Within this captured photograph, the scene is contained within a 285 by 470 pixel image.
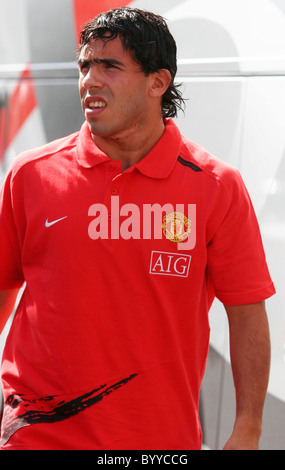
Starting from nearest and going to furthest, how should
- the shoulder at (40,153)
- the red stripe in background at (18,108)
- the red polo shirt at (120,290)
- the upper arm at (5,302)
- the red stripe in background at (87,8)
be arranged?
the red polo shirt at (120,290) < the shoulder at (40,153) < the upper arm at (5,302) < the red stripe in background at (87,8) < the red stripe in background at (18,108)

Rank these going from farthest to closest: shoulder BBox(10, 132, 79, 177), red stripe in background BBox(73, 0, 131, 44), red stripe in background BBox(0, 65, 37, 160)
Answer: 1. red stripe in background BBox(0, 65, 37, 160)
2. red stripe in background BBox(73, 0, 131, 44)
3. shoulder BBox(10, 132, 79, 177)

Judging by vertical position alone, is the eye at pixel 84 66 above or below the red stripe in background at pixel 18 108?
above

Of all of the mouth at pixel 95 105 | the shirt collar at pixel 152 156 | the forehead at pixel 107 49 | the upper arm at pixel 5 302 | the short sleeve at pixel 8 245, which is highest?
the forehead at pixel 107 49

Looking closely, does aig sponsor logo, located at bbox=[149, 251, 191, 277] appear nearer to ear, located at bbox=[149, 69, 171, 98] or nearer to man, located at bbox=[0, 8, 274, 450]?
man, located at bbox=[0, 8, 274, 450]

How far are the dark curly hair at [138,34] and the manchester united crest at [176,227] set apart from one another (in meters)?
0.52

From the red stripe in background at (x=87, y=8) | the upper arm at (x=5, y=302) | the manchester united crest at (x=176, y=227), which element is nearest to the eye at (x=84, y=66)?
the manchester united crest at (x=176, y=227)

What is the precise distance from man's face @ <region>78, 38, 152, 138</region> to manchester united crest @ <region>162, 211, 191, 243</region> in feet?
1.08

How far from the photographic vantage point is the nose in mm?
2107

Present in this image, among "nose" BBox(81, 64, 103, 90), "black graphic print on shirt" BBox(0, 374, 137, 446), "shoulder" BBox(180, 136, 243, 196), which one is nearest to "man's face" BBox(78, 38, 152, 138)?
"nose" BBox(81, 64, 103, 90)

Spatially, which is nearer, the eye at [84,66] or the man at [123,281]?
the man at [123,281]

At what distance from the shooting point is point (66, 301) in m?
2.05

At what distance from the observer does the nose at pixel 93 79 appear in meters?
2.11

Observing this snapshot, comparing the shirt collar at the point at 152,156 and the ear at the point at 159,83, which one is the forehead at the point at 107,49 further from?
the shirt collar at the point at 152,156

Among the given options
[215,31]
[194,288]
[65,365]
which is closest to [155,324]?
[194,288]
